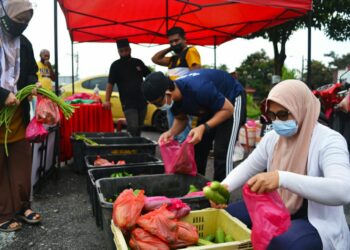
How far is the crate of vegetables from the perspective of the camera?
1.87 metres

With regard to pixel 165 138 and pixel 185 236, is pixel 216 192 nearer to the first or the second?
pixel 185 236

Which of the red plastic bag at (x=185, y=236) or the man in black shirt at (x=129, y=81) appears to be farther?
the man in black shirt at (x=129, y=81)

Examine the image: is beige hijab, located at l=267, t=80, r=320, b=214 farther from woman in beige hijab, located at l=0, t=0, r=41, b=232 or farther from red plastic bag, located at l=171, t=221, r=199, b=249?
woman in beige hijab, located at l=0, t=0, r=41, b=232

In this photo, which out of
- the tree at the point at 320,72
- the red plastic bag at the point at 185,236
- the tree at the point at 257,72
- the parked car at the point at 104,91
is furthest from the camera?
the tree at the point at 320,72

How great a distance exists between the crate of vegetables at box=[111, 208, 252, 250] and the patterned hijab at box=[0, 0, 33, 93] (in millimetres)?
1678

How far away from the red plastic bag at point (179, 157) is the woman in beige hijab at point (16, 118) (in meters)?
1.25

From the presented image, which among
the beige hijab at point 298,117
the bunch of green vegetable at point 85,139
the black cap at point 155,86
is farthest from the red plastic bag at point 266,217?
the bunch of green vegetable at point 85,139

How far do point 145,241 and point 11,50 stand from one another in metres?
2.09

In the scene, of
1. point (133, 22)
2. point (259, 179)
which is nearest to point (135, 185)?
point (259, 179)

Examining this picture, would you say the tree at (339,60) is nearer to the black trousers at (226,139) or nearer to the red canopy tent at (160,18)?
the red canopy tent at (160,18)

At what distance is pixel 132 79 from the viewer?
5594mm

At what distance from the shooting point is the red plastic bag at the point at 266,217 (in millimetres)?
1517

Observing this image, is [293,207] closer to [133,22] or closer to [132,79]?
[132,79]

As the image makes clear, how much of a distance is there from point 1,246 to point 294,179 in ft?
7.99
